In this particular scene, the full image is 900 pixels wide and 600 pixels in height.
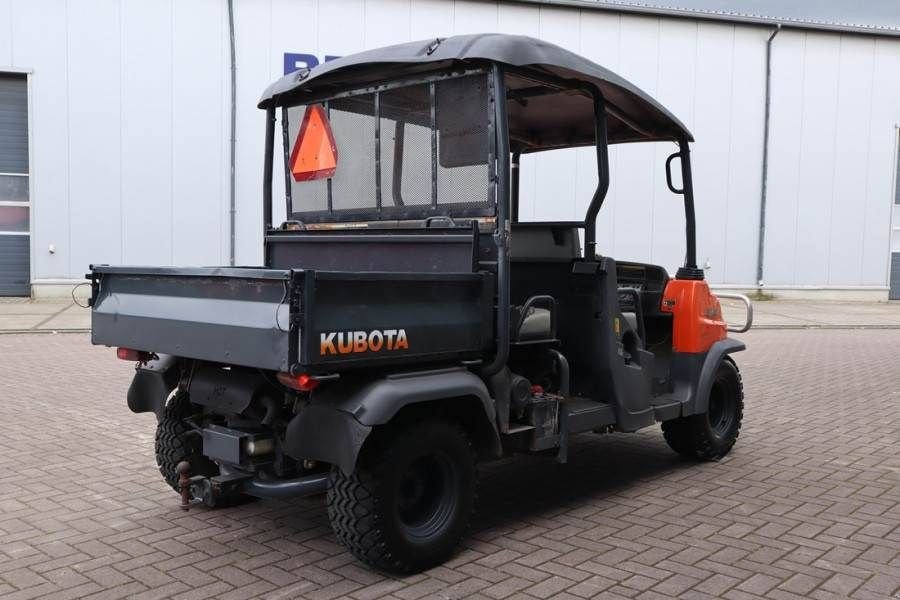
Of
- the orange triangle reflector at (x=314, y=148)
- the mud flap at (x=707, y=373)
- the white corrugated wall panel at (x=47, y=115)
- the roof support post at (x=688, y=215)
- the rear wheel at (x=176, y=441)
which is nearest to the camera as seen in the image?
the rear wheel at (x=176, y=441)

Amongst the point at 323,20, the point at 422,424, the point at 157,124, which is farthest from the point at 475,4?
the point at 422,424

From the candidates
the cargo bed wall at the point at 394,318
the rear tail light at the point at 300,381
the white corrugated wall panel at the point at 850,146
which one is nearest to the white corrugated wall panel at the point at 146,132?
the cargo bed wall at the point at 394,318

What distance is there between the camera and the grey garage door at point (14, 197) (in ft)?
54.2

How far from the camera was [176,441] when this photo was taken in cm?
449

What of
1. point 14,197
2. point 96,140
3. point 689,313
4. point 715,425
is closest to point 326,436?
point 689,313

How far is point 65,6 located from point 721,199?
13974mm

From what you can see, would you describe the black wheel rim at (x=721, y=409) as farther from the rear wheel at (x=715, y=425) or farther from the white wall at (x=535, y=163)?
the white wall at (x=535, y=163)

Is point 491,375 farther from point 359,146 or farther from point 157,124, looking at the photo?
point 157,124

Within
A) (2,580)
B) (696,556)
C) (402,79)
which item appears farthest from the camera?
(402,79)

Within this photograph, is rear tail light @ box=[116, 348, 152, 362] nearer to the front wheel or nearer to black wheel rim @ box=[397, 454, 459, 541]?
the front wheel

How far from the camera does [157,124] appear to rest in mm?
16203

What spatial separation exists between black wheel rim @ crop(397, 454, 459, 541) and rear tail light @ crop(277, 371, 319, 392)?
67 centimetres

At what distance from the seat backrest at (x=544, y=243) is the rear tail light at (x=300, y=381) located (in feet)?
6.01

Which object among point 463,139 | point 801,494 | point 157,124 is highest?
point 157,124
